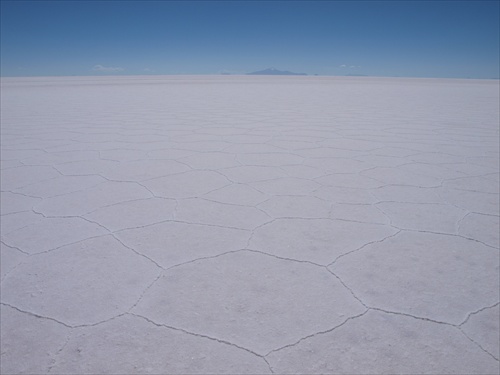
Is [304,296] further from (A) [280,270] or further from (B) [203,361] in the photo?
→ (B) [203,361]

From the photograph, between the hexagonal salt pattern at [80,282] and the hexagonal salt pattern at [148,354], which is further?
the hexagonal salt pattern at [80,282]

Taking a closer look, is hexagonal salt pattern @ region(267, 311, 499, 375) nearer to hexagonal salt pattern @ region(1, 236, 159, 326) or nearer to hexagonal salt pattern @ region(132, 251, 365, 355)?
hexagonal salt pattern @ region(132, 251, 365, 355)

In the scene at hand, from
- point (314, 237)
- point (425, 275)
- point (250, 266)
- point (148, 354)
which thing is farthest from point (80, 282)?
point (425, 275)

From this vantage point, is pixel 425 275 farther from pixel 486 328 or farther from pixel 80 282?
pixel 80 282

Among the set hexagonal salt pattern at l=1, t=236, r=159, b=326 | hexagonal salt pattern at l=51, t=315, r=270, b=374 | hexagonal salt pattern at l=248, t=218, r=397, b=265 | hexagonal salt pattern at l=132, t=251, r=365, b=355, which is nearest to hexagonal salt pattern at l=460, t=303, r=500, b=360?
hexagonal salt pattern at l=132, t=251, r=365, b=355

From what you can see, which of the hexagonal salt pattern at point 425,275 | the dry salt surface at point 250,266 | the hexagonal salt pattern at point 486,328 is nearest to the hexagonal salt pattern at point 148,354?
the dry salt surface at point 250,266

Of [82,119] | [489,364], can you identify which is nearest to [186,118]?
[82,119]

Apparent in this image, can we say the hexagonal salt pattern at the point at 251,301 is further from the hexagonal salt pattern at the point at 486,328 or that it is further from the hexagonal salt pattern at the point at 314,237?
the hexagonal salt pattern at the point at 486,328
